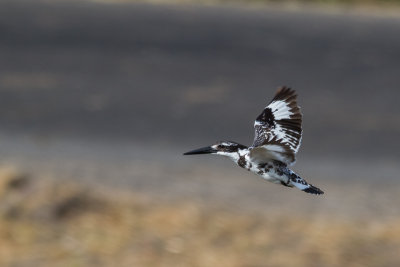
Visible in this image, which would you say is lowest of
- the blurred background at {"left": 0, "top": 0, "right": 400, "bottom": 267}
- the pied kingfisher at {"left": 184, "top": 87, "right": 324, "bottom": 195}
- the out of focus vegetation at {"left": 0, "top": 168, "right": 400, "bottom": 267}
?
the pied kingfisher at {"left": 184, "top": 87, "right": 324, "bottom": 195}

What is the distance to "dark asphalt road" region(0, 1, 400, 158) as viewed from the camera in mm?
15539

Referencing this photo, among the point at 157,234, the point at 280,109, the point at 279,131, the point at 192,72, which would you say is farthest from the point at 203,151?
the point at 192,72

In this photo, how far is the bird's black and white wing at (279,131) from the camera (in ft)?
7.41

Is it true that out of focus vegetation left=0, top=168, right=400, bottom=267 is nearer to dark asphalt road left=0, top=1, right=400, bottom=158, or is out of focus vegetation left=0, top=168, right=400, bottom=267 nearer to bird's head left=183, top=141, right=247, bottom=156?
dark asphalt road left=0, top=1, right=400, bottom=158

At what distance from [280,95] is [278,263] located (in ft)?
19.9

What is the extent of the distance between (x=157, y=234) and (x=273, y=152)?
747cm

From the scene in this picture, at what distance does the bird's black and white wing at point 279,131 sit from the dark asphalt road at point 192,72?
11.0m

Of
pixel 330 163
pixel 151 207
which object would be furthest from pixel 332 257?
pixel 330 163

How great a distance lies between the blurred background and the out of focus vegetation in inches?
0.9

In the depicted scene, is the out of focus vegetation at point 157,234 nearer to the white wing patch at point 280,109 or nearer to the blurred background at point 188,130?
the blurred background at point 188,130

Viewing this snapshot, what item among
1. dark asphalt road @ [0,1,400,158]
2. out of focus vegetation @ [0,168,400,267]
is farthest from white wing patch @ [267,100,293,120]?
dark asphalt road @ [0,1,400,158]

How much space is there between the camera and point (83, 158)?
13438mm

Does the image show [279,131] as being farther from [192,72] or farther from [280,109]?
[192,72]

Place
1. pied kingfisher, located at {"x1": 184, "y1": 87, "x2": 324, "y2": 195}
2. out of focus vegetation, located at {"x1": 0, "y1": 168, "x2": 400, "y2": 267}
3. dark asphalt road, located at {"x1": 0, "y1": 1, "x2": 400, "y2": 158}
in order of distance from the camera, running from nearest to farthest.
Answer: pied kingfisher, located at {"x1": 184, "y1": 87, "x2": 324, "y2": 195} → out of focus vegetation, located at {"x1": 0, "y1": 168, "x2": 400, "y2": 267} → dark asphalt road, located at {"x1": 0, "y1": 1, "x2": 400, "y2": 158}
